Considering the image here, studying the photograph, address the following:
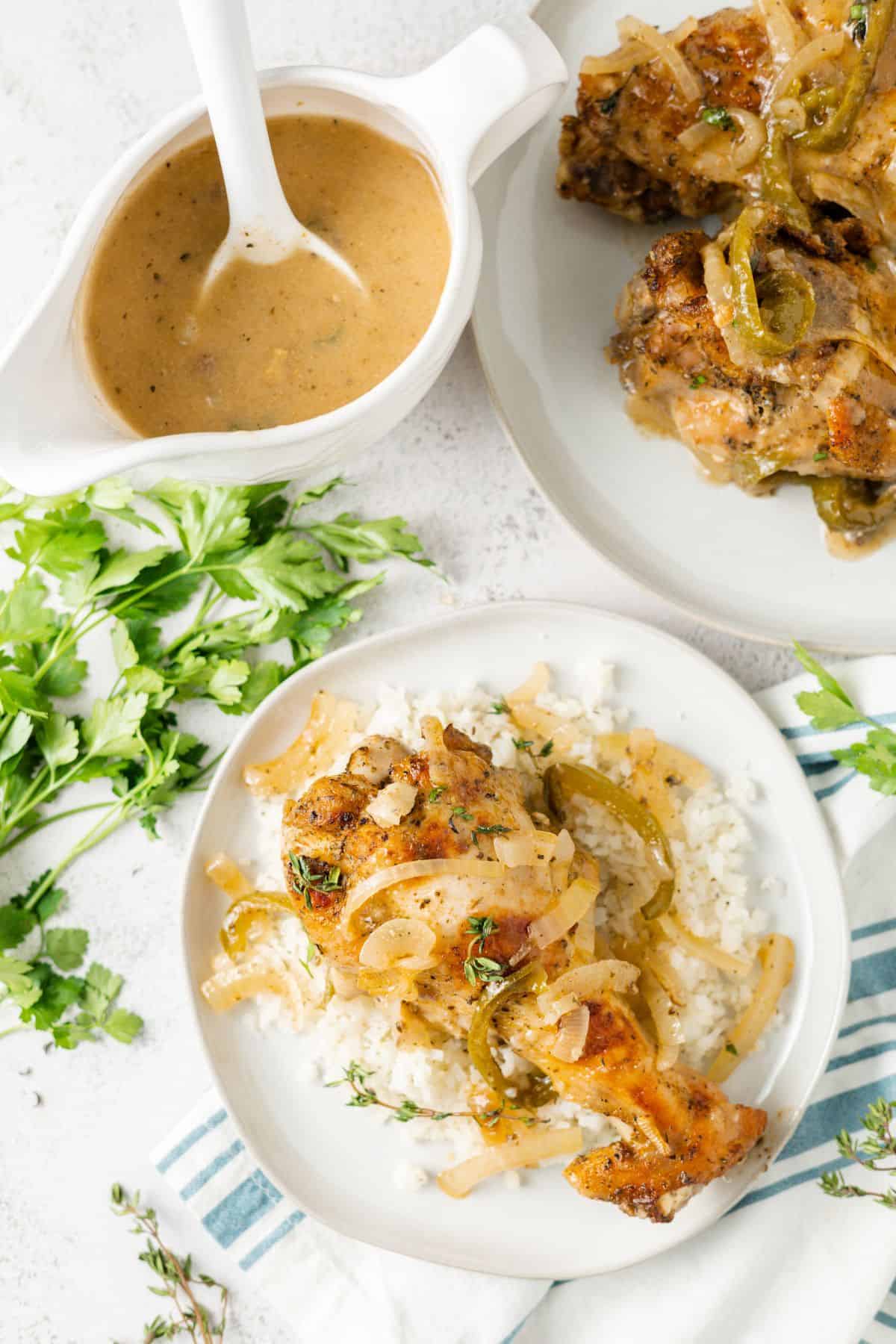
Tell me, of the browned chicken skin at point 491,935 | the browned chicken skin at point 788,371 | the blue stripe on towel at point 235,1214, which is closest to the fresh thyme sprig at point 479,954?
the browned chicken skin at point 491,935

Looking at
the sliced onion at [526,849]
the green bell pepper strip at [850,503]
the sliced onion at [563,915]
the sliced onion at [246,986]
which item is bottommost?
the sliced onion at [246,986]

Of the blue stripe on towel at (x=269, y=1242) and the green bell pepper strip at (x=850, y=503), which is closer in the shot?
the green bell pepper strip at (x=850, y=503)

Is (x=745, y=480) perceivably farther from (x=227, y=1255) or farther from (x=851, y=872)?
(x=227, y=1255)

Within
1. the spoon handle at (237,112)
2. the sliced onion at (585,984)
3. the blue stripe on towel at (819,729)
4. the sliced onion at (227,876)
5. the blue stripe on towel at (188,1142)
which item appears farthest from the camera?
the blue stripe on towel at (188,1142)

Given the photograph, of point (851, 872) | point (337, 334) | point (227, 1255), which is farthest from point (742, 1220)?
point (337, 334)

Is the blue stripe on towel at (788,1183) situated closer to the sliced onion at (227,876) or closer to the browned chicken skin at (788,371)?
the sliced onion at (227,876)

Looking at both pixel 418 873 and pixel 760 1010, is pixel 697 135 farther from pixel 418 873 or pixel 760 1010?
pixel 760 1010
